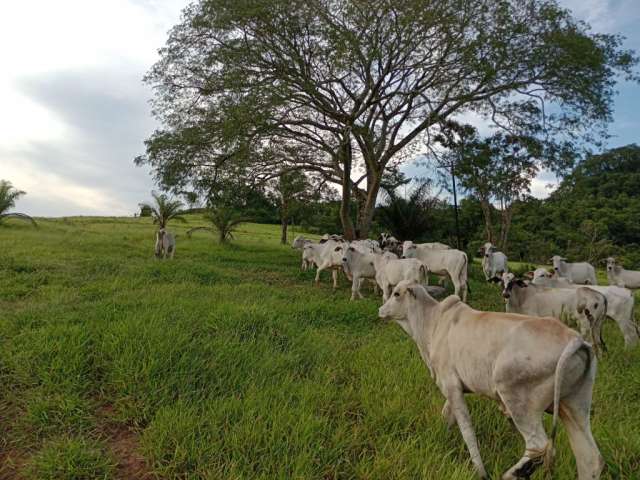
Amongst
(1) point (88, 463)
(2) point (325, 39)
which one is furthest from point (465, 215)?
(1) point (88, 463)

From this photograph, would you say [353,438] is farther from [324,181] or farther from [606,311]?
[324,181]

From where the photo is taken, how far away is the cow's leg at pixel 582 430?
2766 millimetres

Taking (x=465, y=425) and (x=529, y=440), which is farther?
(x=465, y=425)

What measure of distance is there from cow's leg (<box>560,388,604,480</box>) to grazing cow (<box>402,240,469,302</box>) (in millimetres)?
7565

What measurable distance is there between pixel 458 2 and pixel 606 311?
931cm

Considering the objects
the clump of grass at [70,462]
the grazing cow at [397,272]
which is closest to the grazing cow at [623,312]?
the grazing cow at [397,272]

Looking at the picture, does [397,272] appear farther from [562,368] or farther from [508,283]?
[562,368]

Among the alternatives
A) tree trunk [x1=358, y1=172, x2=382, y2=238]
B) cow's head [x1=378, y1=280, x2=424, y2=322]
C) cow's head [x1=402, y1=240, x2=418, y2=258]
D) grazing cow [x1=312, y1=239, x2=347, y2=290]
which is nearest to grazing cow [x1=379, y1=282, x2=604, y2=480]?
cow's head [x1=378, y1=280, x2=424, y2=322]

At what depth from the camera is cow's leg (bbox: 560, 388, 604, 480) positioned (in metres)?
2.77

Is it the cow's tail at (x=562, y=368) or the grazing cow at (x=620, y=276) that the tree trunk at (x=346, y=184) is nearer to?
the grazing cow at (x=620, y=276)

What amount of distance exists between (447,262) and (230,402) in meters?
8.57

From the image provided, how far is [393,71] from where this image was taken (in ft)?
43.1

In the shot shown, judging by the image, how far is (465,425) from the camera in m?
3.19

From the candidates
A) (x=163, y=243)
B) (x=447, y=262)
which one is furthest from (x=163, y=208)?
(x=447, y=262)
